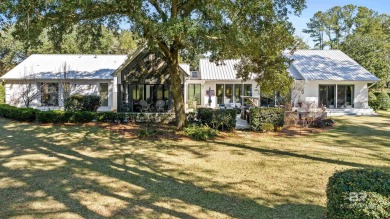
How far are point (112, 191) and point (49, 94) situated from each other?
2234 cm

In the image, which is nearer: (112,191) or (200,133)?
(112,191)

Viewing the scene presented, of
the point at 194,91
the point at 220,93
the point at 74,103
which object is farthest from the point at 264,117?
the point at 194,91

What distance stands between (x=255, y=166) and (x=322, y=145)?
459 centimetres

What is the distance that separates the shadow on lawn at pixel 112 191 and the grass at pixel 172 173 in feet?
0.06

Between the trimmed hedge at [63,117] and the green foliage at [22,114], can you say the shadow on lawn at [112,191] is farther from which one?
the green foliage at [22,114]

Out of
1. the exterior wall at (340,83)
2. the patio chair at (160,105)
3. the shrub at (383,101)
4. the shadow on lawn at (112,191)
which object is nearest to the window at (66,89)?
the patio chair at (160,105)

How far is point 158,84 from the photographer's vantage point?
2125cm

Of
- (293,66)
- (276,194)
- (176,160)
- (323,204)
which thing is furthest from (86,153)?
(293,66)

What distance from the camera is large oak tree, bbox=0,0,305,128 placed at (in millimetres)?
9961

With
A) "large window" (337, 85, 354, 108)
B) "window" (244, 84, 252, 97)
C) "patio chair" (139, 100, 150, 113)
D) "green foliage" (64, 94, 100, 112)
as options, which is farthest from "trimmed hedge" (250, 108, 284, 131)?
"large window" (337, 85, 354, 108)

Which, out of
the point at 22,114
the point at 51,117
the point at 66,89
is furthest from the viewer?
the point at 66,89

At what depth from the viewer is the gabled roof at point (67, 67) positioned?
82.1 ft

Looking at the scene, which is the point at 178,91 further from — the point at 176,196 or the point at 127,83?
the point at 176,196

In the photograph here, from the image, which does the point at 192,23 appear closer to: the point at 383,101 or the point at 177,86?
the point at 177,86
